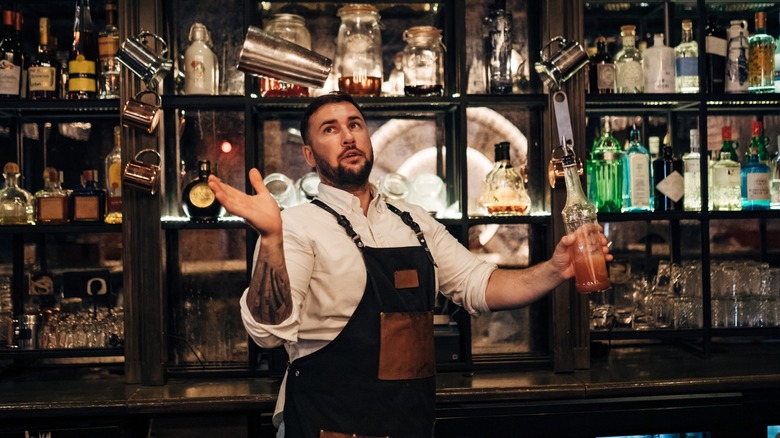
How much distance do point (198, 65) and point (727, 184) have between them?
2168 millimetres

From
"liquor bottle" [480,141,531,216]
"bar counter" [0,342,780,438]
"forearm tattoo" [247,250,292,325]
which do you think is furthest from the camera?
"liquor bottle" [480,141,531,216]

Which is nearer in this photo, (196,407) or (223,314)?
(196,407)

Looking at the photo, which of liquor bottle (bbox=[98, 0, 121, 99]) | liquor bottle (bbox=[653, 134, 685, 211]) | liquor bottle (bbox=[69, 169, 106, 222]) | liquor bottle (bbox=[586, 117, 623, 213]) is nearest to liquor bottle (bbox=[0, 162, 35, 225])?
liquor bottle (bbox=[69, 169, 106, 222])

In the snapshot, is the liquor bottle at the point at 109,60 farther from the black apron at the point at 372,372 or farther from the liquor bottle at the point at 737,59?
the liquor bottle at the point at 737,59

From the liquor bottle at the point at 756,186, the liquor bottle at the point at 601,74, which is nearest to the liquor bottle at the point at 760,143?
the liquor bottle at the point at 756,186

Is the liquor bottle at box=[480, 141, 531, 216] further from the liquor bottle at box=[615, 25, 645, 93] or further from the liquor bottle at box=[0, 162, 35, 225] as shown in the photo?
the liquor bottle at box=[0, 162, 35, 225]

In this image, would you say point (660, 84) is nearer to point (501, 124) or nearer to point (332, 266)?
point (501, 124)

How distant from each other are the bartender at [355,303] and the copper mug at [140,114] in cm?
76

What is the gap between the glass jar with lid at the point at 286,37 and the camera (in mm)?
3020

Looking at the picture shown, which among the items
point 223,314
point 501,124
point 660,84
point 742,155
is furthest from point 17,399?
point 742,155

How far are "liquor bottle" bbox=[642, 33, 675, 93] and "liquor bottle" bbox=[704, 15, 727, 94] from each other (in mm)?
169

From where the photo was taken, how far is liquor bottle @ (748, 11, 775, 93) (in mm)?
3238

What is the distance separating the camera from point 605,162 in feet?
10.4

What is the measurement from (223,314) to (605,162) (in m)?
1.68
